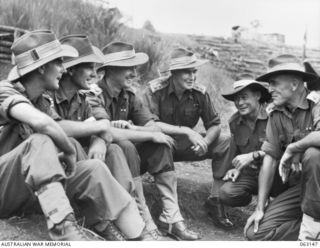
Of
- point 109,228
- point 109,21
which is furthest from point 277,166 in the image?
point 109,21

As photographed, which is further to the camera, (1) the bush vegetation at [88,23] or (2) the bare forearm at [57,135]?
(1) the bush vegetation at [88,23]

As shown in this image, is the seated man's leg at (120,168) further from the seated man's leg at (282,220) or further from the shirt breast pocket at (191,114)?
the shirt breast pocket at (191,114)

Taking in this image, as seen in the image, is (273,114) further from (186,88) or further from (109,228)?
(109,228)

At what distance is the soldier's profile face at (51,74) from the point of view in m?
3.79

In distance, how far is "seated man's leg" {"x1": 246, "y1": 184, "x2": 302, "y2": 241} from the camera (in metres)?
4.24

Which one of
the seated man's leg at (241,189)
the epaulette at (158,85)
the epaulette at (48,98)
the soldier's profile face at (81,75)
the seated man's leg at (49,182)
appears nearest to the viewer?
the seated man's leg at (49,182)

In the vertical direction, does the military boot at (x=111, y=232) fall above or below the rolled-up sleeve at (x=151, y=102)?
below

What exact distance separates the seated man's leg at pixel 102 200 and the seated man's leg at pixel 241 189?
1.33 meters

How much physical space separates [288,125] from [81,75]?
70.9 inches

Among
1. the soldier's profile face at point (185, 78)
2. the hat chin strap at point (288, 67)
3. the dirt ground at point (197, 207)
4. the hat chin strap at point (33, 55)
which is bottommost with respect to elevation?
the dirt ground at point (197, 207)

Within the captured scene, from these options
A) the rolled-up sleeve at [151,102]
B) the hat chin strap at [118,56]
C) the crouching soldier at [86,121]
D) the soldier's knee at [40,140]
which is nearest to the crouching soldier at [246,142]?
the rolled-up sleeve at [151,102]

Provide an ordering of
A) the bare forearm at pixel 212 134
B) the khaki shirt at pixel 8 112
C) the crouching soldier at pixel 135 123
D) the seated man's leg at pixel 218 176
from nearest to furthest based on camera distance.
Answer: the khaki shirt at pixel 8 112, the crouching soldier at pixel 135 123, the seated man's leg at pixel 218 176, the bare forearm at pixel 212 134

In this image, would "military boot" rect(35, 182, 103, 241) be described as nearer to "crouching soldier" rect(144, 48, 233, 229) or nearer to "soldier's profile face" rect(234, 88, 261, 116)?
"crouching soldier" rect(144, 48, 233, 229)

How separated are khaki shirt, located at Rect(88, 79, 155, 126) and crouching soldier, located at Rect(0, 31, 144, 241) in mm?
872
